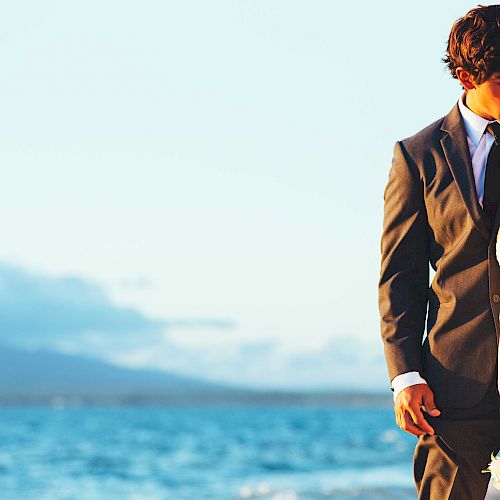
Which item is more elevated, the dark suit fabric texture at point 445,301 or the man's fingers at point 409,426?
the dark suit fabric texture at point 445,301

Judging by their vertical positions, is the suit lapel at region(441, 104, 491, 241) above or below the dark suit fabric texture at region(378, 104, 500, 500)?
above

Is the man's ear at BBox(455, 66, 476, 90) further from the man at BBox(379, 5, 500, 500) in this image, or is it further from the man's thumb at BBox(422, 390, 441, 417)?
the man's thumb at BBox(422, 390, 441, 417)

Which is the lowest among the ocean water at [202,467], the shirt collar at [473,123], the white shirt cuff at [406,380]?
the white shirt cuff at [406,380]

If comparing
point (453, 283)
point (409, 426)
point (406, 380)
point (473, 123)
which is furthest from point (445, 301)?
point (473, 123)

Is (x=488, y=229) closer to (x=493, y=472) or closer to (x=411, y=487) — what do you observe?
(x=493, y=472)

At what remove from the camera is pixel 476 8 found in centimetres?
306

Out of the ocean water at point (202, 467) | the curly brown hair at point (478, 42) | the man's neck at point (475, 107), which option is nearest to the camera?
the curly brown hair at point (478, 42)

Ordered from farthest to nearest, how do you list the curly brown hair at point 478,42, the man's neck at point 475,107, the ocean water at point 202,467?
the ocean water at point 202,467, the man's neck at point 475,107, the curly brown hair at point 478,42

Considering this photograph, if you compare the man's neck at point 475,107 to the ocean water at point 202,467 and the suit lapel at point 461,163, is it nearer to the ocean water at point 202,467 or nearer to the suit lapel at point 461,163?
the suit lapel at point 461,163

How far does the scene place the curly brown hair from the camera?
297 cm

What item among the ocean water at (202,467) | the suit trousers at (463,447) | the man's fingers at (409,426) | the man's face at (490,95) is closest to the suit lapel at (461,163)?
the man's face at (490,95)

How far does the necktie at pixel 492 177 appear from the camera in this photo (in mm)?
3049

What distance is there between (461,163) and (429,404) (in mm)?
644

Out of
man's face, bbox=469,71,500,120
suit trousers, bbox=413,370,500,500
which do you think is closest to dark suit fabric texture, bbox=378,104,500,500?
suit trousers, bbox=413,370,500,500
